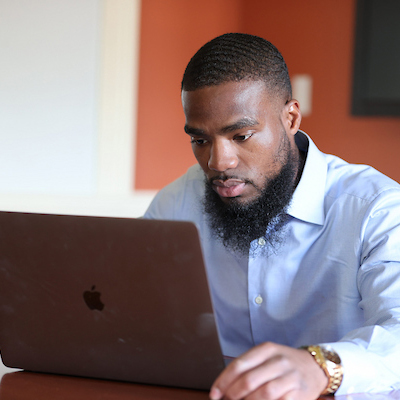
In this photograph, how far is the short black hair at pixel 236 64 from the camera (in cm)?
137

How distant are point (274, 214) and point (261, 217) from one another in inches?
1.4

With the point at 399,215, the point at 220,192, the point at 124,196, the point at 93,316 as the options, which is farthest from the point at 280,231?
the point at 124,196

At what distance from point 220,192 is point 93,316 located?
1.96 ft

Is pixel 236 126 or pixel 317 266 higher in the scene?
pixel 236 126

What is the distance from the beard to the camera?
1.47m

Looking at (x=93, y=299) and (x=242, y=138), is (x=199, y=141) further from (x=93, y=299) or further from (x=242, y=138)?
(x=93, y=299)

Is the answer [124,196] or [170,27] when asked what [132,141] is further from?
[170,27]

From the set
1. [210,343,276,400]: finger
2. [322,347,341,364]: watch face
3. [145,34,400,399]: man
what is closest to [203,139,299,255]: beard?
[145,34,400,399]: man

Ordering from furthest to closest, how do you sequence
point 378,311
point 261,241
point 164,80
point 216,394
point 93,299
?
point 164,80, point 261,241, point 378,311, point 93,299, point 216,394

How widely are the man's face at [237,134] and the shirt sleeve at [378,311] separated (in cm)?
29

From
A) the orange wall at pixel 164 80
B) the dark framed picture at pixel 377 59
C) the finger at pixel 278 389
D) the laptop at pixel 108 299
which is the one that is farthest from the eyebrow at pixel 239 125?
the orange wall at pixel 164 80

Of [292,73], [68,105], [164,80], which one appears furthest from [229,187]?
[292,73]

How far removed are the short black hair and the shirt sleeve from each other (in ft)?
1.33

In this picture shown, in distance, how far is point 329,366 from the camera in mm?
905
